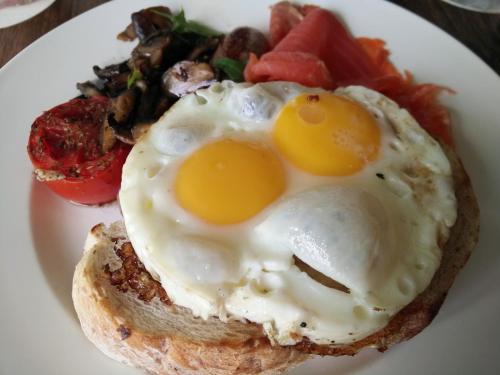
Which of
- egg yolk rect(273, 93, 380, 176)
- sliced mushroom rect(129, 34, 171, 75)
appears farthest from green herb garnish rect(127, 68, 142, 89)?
egg yolk rect(273, 93, 380, 176)

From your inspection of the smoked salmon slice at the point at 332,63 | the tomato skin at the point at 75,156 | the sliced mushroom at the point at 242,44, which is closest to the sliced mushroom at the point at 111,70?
the tomato skin at the point at 75,156

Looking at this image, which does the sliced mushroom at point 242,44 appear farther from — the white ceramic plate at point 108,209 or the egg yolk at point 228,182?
the egg yolk at point 228,182

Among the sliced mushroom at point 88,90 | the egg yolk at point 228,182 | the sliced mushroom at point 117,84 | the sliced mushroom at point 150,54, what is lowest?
the sliced mushroom at point 88,90

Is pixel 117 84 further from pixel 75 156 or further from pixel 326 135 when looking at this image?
pixel 326 135

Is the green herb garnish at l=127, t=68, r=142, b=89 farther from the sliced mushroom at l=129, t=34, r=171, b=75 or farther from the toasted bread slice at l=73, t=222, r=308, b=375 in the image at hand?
the toasted bread slice at l=73, t=222, r=308, b=375

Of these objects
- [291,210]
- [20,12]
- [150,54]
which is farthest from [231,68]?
[20,12]

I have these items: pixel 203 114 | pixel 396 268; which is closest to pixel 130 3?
pixel 203 114
